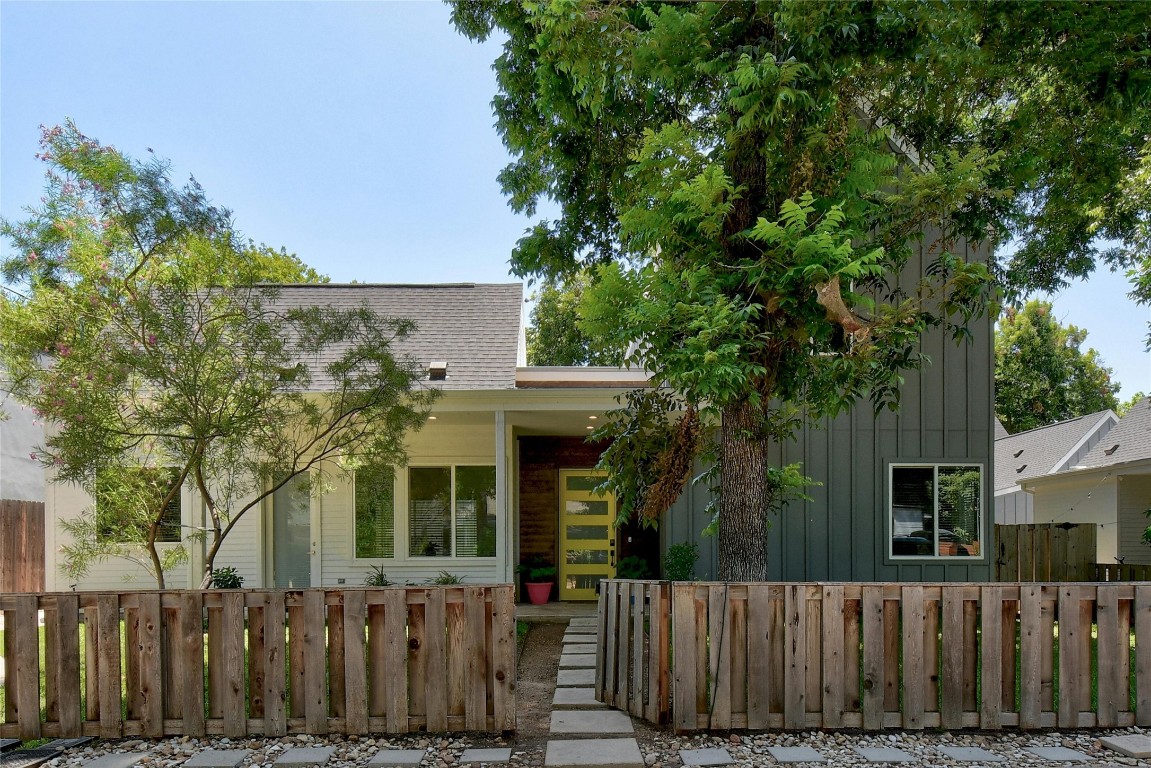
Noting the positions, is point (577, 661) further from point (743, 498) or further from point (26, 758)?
point (26, 758)

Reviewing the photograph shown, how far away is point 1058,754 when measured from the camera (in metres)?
4.77

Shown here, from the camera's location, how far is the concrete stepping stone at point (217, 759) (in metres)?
4.66

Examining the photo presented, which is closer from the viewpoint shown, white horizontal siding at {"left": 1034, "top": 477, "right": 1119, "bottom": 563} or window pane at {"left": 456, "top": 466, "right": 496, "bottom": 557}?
window pane at {"left": 456, "top": 466, "right": 496, "bottom": 557}

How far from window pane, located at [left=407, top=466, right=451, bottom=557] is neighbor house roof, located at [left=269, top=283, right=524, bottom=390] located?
2012mm

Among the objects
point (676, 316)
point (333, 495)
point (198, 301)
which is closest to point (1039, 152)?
point (676, 316)

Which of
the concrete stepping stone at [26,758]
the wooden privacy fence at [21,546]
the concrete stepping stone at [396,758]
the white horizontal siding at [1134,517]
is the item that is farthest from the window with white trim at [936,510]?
the wooden privacy fence at [21,546]

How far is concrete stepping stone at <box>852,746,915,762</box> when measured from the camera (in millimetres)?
4660

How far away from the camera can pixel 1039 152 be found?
24.2 feet

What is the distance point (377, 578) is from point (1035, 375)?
2816cm

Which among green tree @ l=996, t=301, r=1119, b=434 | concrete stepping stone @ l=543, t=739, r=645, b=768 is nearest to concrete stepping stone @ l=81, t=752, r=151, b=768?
concrete stepping stone @ l=543, t=739, r=645, b=768

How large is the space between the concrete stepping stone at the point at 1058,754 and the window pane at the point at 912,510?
205 inches

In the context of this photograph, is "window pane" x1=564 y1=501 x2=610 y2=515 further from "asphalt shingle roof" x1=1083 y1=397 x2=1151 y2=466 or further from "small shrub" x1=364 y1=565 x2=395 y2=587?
"asphalt shingle roof" x1=1083 y1=397 x2=1151 y2=466

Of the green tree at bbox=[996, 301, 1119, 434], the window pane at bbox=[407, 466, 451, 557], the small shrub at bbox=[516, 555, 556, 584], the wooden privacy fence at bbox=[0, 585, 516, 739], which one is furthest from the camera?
the green tree at bbox=[996, 301, 1119, 434]

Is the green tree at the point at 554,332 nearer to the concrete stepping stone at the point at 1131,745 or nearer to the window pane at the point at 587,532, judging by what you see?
the window pane at the point at 587,532
